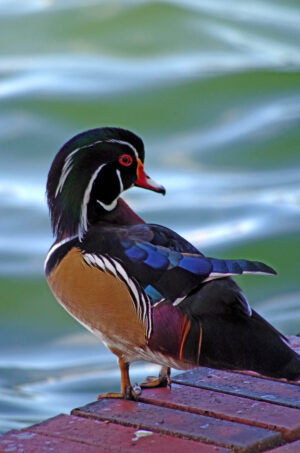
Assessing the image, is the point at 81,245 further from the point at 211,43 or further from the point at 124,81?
the point at 211,43

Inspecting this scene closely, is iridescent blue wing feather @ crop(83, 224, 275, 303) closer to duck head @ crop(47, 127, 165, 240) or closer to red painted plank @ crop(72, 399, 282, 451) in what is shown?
duck head @ crop(47, 127, 165, 240)

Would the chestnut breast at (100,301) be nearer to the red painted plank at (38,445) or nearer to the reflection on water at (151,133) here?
the red painted plank at (38,445)

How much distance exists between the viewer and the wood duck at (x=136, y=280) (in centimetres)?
253

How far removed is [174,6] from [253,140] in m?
2.67

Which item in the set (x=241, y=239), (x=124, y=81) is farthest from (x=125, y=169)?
(x=124, y=81)

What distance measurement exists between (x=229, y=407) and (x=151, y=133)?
216 inches

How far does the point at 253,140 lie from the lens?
7.89 m

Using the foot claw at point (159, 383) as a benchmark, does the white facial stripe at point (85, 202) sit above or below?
above

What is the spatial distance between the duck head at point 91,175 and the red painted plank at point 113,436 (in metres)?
0.50

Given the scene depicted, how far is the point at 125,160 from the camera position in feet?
9.09

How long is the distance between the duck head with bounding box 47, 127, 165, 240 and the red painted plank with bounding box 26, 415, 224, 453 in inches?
19.7

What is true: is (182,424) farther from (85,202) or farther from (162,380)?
(85,202)

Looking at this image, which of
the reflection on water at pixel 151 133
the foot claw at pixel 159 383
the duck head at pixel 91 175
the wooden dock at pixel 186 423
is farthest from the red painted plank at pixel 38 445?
the reflection on water at pixel 151 133

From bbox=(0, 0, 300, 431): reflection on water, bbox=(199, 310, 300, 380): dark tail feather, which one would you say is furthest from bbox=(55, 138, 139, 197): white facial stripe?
bbox=(0, 0, 300, 431): reflection on water
